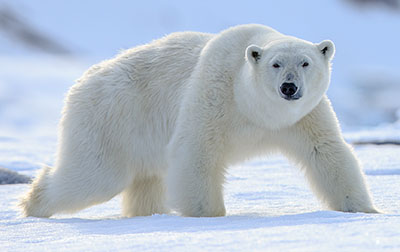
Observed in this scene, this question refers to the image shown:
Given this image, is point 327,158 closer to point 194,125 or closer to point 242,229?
point 194,125

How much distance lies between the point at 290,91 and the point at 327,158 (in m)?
0.74

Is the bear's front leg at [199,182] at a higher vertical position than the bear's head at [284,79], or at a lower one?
lower

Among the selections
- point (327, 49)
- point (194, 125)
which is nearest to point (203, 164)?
point (194, 125)

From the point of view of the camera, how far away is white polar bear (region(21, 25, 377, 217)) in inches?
170

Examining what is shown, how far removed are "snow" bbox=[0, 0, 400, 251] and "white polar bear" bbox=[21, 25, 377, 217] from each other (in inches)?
9.2

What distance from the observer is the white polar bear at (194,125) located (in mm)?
4320

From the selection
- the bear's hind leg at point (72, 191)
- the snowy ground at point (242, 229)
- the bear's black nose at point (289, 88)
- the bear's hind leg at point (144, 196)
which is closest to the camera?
the snowy ground at point (242, 229)

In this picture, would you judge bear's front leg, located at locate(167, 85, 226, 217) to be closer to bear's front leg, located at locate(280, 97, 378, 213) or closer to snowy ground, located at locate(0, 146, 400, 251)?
snowy ground, located at locate(0, 146, 400, 251)

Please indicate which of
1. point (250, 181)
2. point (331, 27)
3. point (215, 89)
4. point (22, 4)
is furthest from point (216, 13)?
point (215, 89)

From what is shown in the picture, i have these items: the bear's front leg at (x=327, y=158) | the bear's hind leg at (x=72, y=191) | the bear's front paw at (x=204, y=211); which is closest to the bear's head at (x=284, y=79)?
the bear's front leg at (x=327, y=158)

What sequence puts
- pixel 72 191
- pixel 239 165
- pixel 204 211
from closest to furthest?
1. pixel 204 211
2. pixel 72 191
3. pixel 239 165

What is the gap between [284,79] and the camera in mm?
4016

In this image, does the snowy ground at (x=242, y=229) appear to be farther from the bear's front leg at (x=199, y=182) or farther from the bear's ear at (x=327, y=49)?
the bear's ear at (x=327, y=49)

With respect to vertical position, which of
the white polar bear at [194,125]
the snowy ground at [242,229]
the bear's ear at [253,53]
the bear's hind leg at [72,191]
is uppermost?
the bear's ear at [253,53]
